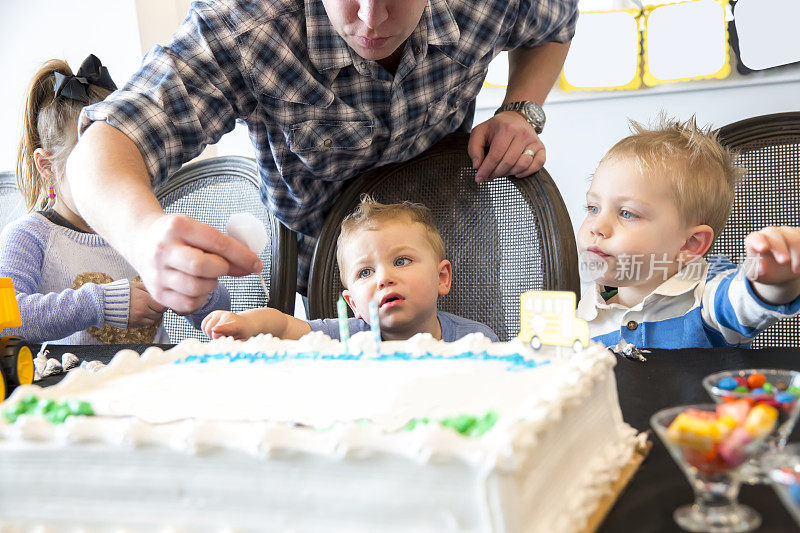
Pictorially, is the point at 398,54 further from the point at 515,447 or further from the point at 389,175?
the point at 515,447

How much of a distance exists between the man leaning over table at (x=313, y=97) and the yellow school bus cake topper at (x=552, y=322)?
56cm

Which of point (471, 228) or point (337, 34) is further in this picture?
point (471, 228)

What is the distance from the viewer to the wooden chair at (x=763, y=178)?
143 centimetres

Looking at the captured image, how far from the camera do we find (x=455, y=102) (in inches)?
60.2

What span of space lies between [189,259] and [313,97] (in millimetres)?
672

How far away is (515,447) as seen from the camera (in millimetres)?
460

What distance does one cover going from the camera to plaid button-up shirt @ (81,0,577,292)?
1278mm

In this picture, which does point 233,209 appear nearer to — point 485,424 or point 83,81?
point 83,81

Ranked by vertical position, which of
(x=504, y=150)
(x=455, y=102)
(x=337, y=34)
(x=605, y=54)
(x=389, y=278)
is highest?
(x=605, y=54)

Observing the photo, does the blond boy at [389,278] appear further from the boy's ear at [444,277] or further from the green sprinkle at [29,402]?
the green sprinkle at [29,402]

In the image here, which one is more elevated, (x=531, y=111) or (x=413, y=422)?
(x=531, y=111)

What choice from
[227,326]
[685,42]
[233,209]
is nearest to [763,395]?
[227,326]

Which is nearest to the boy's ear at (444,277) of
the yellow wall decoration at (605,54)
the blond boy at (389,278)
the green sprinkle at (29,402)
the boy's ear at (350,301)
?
the blond boy at (389,278)

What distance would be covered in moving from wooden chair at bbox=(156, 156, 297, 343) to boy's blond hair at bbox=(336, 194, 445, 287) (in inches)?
9.9
